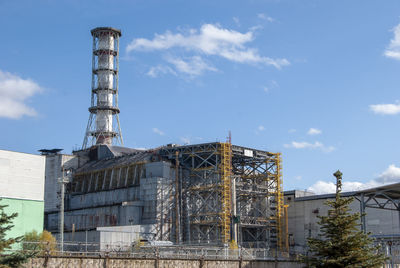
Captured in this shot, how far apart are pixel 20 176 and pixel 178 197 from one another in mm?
33119

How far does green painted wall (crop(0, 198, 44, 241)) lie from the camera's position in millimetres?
Answer: 56156

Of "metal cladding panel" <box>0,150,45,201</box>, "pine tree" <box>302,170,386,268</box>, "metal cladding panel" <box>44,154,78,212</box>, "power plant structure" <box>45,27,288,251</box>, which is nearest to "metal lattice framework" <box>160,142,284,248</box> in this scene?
"power plant structure" <box>45,27,288,251</box>

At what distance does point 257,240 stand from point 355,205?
50.7ft

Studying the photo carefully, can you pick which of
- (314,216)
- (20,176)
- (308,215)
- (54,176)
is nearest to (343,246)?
(20,176)

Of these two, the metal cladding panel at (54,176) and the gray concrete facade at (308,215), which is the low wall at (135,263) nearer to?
the gray concrete facade at (308,215)

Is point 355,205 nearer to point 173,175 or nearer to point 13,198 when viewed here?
point 173,175

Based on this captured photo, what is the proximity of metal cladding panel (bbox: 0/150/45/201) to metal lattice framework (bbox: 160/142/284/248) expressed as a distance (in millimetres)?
31468

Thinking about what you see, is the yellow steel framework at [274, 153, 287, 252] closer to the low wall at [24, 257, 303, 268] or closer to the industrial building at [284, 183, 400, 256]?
the industrial building at [284, 183, 400, 256]

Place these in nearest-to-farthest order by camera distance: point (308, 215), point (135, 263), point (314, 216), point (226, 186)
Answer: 1. point (135, 263)
2. point (226, 186)
3. point (314, 216)
4. point (308, 215)

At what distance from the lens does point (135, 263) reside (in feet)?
136

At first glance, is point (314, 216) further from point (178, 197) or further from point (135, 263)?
point (135, 263)

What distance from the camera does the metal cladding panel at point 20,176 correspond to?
5712cm

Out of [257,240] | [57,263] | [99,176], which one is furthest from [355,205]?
[57,263]

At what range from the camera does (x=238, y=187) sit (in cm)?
8938
